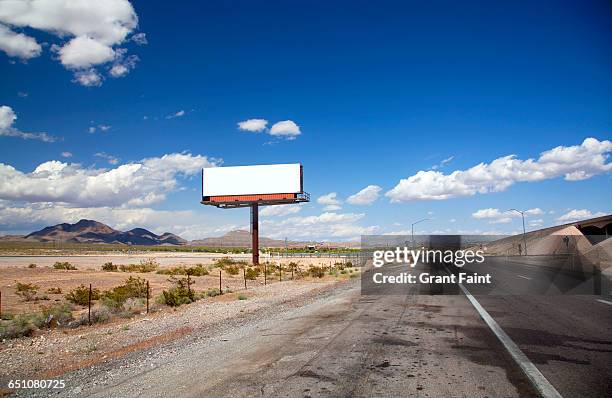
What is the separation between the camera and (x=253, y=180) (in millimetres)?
63375

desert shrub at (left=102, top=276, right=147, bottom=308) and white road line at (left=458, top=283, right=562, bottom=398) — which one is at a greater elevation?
white road line at (left=458, top=283, right=562, bottom=398)

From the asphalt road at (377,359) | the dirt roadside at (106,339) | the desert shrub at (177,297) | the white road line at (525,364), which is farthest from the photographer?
the desert shrub at (177,297)

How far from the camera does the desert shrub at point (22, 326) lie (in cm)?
1325

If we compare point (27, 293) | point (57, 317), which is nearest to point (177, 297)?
point (57, 317)

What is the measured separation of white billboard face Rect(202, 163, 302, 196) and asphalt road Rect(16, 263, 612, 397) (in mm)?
50220

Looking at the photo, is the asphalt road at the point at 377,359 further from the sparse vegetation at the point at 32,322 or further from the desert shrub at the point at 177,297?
the desert shrub at the point at 177,297

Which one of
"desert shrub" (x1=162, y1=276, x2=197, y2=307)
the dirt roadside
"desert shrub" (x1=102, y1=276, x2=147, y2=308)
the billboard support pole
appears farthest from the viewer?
the billboard support pole

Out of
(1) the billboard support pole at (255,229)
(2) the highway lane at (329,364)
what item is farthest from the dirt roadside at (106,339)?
(1) the billboard support pole at (255,229)

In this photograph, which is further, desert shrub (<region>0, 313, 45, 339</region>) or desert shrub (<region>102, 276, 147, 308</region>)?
desert shrub (<region>102, 276, 147, 308</region>)

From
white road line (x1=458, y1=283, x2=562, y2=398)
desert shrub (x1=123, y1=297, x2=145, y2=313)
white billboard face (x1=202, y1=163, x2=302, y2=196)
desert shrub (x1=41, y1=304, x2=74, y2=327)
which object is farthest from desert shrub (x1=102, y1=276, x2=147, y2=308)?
white billboard face (x1=202, y1=163, x2=302, y2=196)

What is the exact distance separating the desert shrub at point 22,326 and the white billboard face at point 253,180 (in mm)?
48190

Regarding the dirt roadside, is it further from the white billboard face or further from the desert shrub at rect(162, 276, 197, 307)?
the white billboard face

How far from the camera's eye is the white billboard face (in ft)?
206

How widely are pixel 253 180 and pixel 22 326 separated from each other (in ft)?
164
